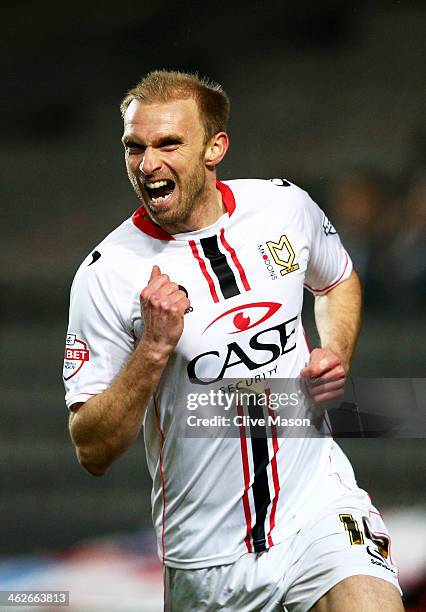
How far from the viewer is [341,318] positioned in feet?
7.92

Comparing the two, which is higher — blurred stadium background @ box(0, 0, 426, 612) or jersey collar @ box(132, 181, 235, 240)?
blurred stadium background @ box(0, 0, 426, 612)

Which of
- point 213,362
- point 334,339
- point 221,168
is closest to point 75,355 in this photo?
point 213,362

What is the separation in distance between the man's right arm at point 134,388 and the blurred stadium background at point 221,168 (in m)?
1.13

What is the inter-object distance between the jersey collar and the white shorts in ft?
2.08

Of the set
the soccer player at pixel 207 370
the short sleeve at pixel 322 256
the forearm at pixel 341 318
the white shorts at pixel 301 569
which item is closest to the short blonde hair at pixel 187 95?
the soccer player at pixel 207 370

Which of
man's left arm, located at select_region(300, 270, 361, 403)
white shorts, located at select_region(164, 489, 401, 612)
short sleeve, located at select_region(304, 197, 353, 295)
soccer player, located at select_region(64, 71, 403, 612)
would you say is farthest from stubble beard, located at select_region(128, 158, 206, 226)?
white shorts, located at select_region(164, 489, 401, 612)

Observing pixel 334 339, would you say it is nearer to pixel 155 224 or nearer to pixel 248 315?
pixel 248 315

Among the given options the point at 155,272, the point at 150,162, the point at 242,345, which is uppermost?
the point at 150,162

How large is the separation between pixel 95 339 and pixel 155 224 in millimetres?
282

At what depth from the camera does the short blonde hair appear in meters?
2.15

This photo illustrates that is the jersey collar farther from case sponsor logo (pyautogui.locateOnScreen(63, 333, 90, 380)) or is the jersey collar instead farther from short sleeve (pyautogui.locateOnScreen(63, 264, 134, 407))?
case sponsor logo (pyautogui.locateOnScreen(63, 333, 90, 380))

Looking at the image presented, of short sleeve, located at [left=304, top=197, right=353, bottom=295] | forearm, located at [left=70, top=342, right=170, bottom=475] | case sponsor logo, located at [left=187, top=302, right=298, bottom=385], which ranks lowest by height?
forearm, located at [left=70, top=342, right=170, bottom=475]

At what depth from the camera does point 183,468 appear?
7.08 ft

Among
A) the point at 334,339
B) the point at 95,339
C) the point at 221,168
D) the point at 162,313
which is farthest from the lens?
the point at 221,168
